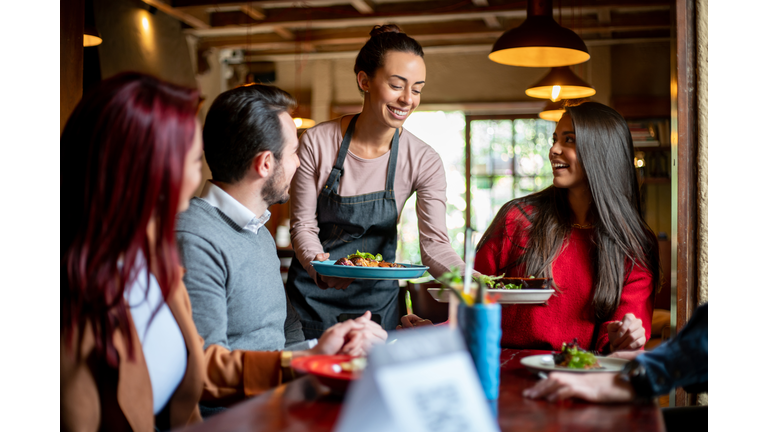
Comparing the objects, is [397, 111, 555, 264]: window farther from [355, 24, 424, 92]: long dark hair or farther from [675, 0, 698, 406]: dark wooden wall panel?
[675, 0, 698, 406]: dark wooden wall panel

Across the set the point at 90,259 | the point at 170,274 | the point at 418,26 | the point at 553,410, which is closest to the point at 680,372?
the point at 553,410

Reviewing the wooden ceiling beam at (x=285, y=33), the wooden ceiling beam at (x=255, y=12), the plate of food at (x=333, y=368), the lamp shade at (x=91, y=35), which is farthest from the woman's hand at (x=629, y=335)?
the wooden ceiling beam at (x=285, y=33)

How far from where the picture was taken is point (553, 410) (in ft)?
3.60

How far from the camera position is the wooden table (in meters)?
1.00

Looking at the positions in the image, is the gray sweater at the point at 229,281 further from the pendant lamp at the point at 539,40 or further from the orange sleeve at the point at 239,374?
the pendant lamp at the point at 539,40

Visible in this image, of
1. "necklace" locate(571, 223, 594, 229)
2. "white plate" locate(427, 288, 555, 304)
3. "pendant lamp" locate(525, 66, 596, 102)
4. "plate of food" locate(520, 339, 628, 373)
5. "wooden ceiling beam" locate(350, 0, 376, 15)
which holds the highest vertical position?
"wooden ceiling beam" locate(350, 0, 376, 15)

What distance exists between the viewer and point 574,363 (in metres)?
1.31

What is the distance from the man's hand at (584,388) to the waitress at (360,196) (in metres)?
1.28

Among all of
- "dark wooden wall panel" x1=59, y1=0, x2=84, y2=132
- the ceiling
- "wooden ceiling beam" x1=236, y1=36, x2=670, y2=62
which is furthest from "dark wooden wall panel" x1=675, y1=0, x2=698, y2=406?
"wooden ceiling beam" x1=236, y1=36, x2=670, y2=62

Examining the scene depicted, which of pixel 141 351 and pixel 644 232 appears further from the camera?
pixel 644 232

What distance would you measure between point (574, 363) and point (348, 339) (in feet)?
1.58

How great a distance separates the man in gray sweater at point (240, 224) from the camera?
146cm

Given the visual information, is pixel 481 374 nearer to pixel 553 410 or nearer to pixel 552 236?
pixel 553 410

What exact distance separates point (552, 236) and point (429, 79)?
6086 millimetres
